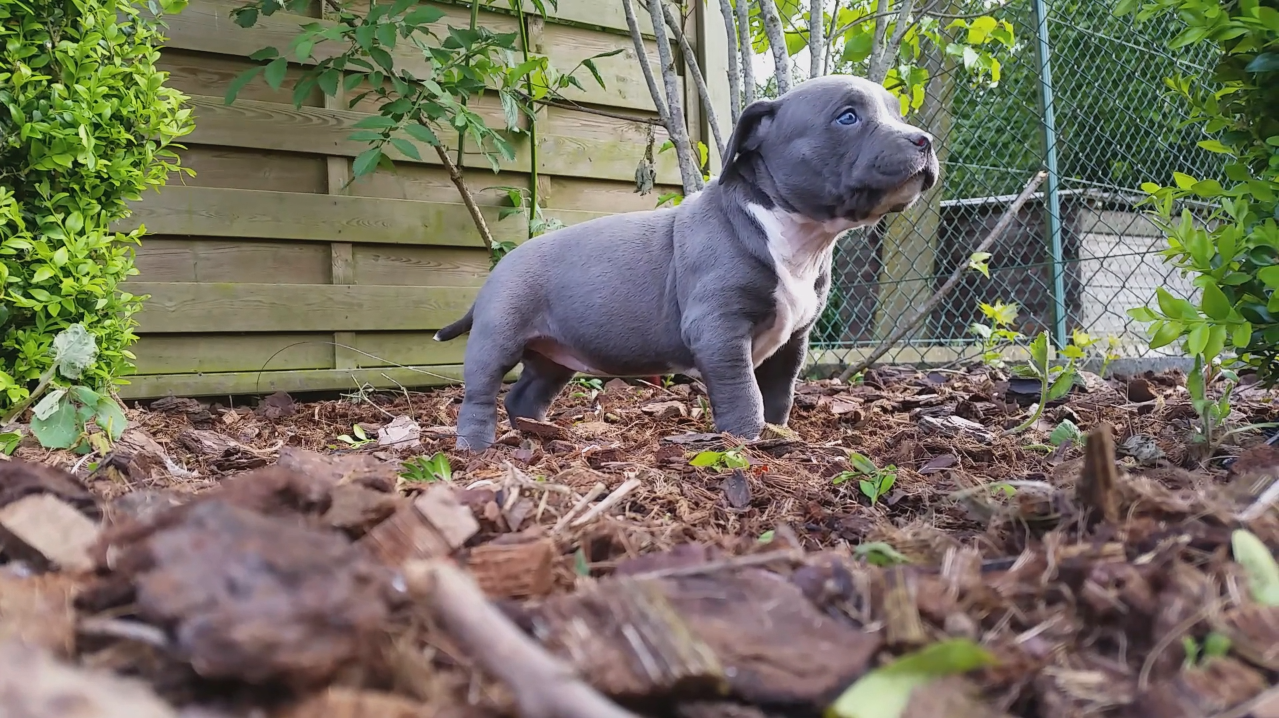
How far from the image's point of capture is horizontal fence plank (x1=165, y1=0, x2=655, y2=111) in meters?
3.96

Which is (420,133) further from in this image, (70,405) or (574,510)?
(574,510)

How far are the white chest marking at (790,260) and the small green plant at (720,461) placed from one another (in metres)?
0.80

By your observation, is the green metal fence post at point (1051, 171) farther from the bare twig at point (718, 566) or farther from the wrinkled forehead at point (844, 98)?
the bare twig at point (718, 566)

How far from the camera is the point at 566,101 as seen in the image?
4.79 m

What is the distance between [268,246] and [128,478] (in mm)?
2465

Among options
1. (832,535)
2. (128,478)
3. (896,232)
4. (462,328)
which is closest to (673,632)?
(832,535)

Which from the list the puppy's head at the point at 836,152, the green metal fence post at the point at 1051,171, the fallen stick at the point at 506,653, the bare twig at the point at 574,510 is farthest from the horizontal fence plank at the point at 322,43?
the fallen stick at the point at 506,653

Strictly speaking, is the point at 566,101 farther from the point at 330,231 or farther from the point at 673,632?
the point at 673,632

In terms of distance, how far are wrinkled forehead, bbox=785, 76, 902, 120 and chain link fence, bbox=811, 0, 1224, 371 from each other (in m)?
2.16

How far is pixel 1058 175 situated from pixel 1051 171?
6.3 inches

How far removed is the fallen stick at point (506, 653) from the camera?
2.17 ft

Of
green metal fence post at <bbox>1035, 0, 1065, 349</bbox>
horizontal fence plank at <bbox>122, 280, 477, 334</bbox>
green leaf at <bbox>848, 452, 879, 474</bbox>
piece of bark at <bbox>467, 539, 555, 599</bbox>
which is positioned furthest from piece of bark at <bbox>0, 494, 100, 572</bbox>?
green metal fence post at <bbox>1035, 0, 1065, 349</bbox>

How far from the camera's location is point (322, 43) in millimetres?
4305

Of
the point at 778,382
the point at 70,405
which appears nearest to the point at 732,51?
the point at 778,382
